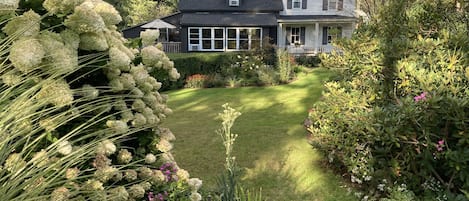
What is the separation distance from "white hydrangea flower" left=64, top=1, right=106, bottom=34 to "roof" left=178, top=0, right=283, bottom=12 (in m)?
22.3

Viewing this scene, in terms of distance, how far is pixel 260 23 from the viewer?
22.5 metres

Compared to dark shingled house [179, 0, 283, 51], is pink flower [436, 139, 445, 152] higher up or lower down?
lower down

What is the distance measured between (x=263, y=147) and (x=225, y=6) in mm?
19159

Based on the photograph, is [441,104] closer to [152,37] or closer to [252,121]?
[152,37]

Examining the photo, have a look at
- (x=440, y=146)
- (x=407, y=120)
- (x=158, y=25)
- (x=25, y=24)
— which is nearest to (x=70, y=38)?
(x=25, y=24)

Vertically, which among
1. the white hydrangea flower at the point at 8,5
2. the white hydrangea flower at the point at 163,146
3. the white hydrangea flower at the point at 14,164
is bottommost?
the white hydrangea flower at the point at 163,146

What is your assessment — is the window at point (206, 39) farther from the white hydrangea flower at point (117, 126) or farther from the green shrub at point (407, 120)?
the white hydrangea flower at point (117, 126)

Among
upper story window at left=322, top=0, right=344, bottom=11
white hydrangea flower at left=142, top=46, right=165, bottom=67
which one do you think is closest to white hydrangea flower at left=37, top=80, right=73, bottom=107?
white hydrangea flower at left=142, top=46, right=165, bottom=67

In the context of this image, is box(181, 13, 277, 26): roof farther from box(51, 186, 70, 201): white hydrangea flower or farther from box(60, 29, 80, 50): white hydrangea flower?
box(51, 186, 70, 201): white hydrangea flower

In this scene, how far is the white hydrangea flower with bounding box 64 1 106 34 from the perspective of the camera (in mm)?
2033

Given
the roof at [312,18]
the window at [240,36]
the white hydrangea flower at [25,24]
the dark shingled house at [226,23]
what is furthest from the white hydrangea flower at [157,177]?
the roof at [312,18]

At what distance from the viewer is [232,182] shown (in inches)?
109

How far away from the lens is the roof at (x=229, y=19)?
22.5 m

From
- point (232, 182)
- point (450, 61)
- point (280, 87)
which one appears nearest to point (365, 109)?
point (450, 61)
